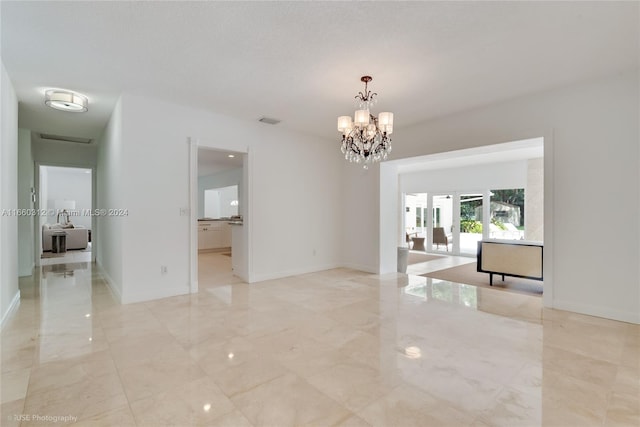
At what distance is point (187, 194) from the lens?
449 centimetres

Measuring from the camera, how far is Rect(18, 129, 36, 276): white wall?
5.55m

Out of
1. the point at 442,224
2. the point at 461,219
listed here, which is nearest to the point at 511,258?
the point at 461,219

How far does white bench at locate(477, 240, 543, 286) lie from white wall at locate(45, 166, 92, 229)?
13.9 m

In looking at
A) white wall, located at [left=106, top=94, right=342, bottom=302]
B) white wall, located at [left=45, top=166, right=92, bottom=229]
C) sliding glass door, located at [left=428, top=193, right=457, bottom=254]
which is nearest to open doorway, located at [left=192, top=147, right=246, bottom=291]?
white wall, located at [left=106, top=94, right=342, bottom=302]

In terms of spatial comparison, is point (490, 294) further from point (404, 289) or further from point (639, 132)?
point (639, 132)

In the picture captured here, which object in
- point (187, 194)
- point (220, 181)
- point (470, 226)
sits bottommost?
point (470, 226)

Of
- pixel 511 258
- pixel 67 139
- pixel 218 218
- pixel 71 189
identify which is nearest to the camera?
pixel 511 258

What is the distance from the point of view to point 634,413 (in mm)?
→ 1833

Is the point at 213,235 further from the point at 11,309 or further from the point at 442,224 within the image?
the point at 442,224

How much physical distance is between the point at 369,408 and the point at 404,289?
10.0 ft

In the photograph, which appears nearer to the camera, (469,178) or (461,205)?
(469,178)

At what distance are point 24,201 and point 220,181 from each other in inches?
228

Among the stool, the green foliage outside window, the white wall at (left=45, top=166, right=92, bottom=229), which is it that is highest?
the white wall at (left=45, top=166, right=92, bottom=229)

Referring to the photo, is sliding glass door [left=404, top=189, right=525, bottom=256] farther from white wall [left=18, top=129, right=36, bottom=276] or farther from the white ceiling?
white wall [left=18, top=129, right=36, bottom=276]
